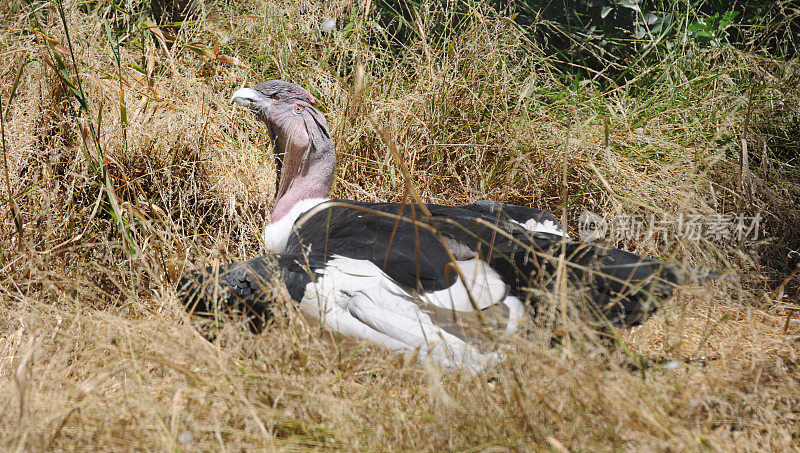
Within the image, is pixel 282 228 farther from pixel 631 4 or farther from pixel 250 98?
pixel 631 4

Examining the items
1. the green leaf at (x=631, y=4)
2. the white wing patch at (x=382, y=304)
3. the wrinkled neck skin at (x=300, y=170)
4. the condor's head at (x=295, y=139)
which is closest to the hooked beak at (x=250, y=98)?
the condor's head at (x=295, y=139)

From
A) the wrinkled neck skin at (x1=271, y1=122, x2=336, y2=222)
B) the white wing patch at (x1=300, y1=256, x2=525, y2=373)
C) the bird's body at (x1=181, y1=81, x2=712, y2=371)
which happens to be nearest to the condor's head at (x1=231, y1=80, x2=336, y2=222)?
the wrinkled neck skin at (x1=271, y1=122, x2=336, y2=222)

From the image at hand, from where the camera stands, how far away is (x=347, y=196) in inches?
144

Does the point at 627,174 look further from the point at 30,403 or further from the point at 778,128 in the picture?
the point at 30,403

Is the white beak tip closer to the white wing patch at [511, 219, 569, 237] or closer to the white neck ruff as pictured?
the white neck ruff

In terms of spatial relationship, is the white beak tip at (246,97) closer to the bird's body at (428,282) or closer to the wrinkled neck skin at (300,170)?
the wrinkled neck skin at (300,170)

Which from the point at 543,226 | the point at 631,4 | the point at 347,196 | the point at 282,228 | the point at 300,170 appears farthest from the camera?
the point at 631,4

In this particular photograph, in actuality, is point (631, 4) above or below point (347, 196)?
above

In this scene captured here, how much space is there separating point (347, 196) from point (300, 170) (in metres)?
0.51

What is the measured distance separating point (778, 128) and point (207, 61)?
3.39m

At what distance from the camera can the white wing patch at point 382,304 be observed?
2.10m

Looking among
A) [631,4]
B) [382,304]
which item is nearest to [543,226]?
[382,304]

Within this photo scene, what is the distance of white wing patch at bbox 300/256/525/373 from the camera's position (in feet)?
6.88

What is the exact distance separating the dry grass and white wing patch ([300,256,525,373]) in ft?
0.67
